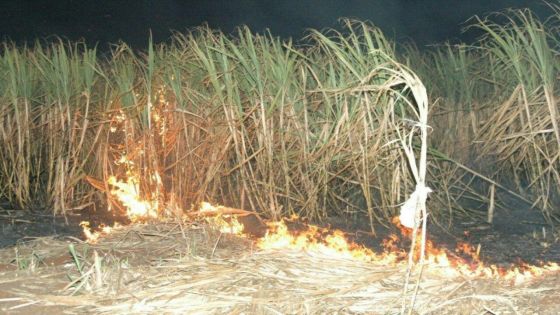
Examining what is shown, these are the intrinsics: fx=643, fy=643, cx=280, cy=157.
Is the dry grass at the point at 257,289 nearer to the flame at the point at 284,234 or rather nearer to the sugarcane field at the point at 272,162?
the sugarcane field at the point at 272,162

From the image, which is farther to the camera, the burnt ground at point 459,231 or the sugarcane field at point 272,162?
the burnt ground at point 459,231

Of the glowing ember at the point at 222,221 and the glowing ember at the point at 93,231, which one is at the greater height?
the glowing ember at the point at 222,221

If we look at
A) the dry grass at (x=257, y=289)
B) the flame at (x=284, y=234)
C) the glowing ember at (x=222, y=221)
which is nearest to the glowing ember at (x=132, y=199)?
the flame at (x=284, y=234)

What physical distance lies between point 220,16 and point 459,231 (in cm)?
771

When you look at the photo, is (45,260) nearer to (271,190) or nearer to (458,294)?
(271,190)

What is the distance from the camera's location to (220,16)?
11008mm

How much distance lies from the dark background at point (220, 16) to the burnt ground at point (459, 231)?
5.71m

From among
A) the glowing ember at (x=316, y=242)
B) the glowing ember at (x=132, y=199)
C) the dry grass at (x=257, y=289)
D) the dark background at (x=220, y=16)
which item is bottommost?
the dry grass at (x=257, y=289)

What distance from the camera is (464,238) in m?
4.05

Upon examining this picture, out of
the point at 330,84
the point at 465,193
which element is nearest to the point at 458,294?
the point at 330,84

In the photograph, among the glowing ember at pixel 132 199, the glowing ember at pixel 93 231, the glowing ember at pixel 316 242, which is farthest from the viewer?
the glowing ember at pixel 132 199

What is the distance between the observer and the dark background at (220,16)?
33.1 feet

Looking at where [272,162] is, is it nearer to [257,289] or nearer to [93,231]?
[93,231]

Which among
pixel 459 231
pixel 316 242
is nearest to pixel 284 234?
pixel 316 242
